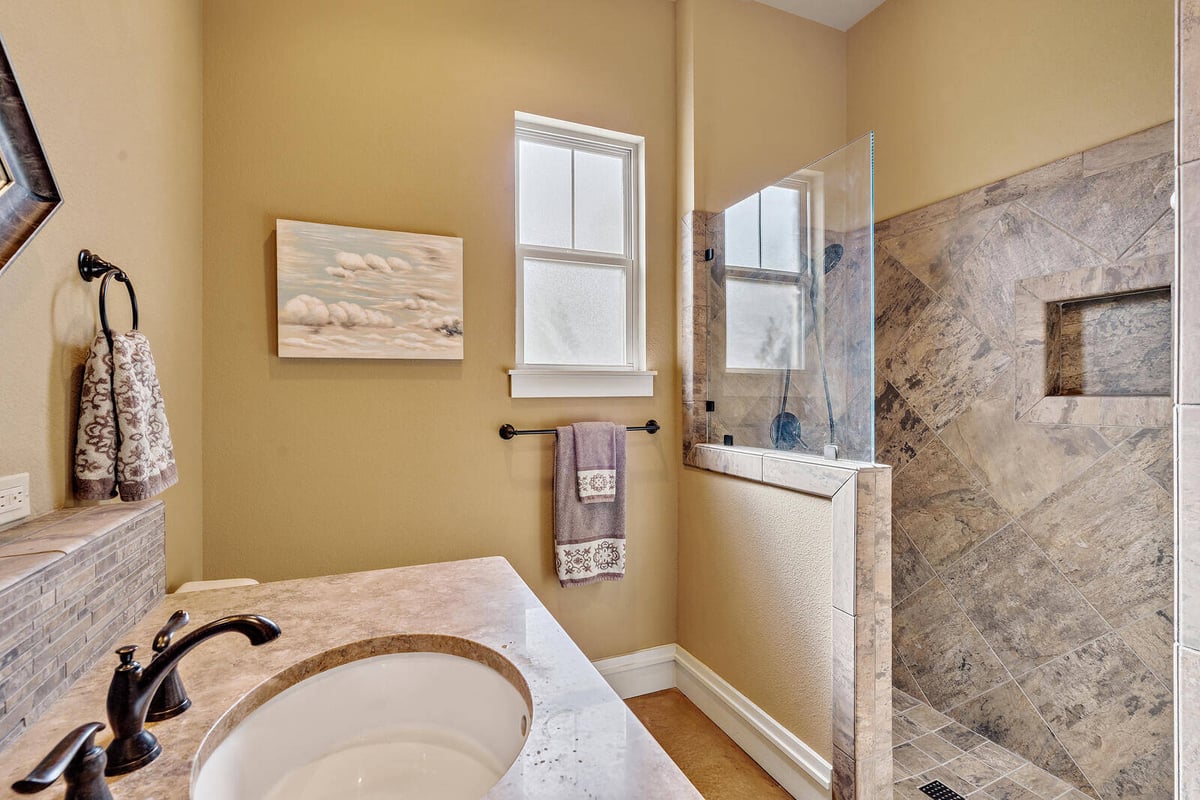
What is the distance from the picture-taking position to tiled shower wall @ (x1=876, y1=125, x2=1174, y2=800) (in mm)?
1611

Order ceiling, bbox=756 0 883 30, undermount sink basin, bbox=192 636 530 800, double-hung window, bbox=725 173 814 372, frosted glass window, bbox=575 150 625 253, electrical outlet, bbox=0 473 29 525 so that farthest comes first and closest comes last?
ceiling, bbox=756 0 883 30
frosted glass window, bbox=575 150 625 253
double-hung window, bbox=725 173 814 372
undermount sink basin, bbox=192 636 530 800
electrical outlet, bbox=0 473 29 525

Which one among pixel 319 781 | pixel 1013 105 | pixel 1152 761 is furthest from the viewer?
pixel 1013 105

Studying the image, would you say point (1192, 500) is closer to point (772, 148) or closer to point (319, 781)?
point (319, 781)

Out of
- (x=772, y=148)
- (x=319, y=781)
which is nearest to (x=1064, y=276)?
(x=772, y=148)

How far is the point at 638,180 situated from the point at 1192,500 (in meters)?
1.99

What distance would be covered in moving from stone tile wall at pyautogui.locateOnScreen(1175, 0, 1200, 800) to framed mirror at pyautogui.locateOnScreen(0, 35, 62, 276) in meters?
1.90

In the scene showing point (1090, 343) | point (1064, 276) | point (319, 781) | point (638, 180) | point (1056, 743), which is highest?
point (638, 180)

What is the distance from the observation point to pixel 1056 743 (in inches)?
71.4

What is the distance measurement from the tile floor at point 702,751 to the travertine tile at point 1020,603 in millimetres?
968

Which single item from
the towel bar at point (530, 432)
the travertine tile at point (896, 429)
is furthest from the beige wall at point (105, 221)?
the travertine tile at point (896, 429)

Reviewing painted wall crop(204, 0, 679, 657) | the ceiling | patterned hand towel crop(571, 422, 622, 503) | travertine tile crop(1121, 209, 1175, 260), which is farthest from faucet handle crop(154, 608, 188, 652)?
the ceiling

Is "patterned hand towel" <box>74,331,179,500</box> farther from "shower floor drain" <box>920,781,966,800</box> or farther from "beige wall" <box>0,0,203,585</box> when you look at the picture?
"shower floor drain" <box>920,781,966,800</box>

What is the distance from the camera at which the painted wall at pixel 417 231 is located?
1751mm

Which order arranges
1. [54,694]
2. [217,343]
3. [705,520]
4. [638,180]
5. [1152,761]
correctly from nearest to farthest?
[54,694]
[1152,761]
[217,343]
[705,520]
[638,180]
